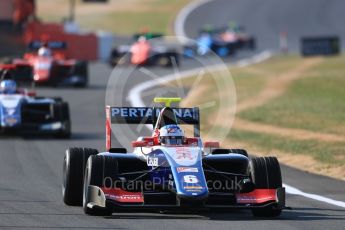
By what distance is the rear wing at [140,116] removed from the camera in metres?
15.5

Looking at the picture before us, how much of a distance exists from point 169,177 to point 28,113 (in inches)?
496

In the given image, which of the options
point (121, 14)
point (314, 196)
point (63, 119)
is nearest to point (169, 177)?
point (314, 196)

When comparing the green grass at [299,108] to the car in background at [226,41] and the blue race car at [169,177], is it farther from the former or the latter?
the car in background at [226,41]

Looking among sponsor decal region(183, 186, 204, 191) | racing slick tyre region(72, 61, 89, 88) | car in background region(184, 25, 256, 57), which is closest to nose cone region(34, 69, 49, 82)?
racing slick tyre region(72, 61, 89, 88)

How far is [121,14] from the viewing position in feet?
303

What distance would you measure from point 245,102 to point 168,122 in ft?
72.9

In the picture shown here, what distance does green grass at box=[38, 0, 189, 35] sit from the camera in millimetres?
85625

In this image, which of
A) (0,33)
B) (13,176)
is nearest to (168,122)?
(13,176)

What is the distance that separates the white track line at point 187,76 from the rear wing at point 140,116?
83 cm

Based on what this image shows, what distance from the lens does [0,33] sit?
62438 millimetres

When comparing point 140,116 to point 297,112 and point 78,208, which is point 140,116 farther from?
point 297,112

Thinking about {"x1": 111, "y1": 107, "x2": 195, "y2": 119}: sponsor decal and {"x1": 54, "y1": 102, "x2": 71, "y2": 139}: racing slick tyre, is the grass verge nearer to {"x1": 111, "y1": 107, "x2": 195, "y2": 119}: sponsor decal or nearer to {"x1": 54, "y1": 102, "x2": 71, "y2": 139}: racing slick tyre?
{"x1": 111, "y1": 107, "x2": 195, "y2": 119}: sponsor decal

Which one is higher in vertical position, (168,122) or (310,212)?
(168,122)

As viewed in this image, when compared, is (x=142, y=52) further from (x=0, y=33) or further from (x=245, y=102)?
(x=245, y=102)
